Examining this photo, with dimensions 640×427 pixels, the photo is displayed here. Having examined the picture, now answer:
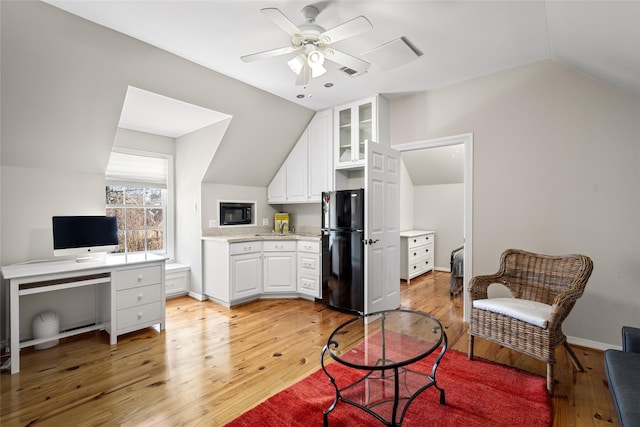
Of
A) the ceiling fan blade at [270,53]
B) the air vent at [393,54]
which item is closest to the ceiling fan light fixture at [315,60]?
the ceiling fan blade at [270,53]

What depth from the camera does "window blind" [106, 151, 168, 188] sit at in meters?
3.99

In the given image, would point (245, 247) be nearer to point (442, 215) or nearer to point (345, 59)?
point (345, 59)

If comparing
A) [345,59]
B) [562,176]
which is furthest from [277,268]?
[562,176]

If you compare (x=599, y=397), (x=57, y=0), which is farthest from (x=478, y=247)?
(x=57, y=0)

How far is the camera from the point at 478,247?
3250 mm

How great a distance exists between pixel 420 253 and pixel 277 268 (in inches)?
109

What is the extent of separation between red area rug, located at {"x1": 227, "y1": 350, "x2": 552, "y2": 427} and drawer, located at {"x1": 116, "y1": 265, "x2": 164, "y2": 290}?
1831 mm

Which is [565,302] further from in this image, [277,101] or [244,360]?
[277,101]

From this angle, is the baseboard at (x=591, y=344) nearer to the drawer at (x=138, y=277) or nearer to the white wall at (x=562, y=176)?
the white wall at (x=562, y=176)

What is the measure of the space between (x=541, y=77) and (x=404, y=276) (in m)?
3.38

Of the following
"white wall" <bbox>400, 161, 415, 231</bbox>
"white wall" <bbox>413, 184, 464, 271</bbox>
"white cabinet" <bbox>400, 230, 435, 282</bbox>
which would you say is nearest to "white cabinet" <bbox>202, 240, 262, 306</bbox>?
"white cabinet" <bbox>400, 230, 435, 282</bbox>

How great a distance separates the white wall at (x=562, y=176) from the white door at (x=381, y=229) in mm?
845

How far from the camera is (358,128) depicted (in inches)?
154

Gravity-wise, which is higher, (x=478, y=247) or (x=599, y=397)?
(x=478, y=247)
